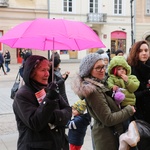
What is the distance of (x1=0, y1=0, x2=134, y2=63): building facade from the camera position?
28953 mm

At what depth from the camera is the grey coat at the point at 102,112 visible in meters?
2.76

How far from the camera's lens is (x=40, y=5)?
30.2 metres

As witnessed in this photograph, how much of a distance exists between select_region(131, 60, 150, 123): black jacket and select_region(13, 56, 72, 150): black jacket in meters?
1.08

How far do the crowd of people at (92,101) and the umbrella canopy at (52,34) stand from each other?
0.67 feet

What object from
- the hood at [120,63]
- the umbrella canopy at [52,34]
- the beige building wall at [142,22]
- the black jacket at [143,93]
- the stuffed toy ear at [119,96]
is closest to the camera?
the umbrella canopy at [52,34]

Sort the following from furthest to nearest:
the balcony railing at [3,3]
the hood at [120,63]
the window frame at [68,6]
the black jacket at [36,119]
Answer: the window frame at [68,6] < the balcony railing at [3,3] < the hood at [120,63] < the black jacket at [36,119]

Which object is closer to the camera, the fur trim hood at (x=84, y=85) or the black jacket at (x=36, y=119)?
the black jacket at (x=36, y=119)

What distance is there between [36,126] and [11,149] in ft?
9.43

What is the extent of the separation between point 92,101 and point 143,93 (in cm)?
82

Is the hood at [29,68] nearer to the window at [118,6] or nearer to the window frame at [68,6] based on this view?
the window frame at [68,6]

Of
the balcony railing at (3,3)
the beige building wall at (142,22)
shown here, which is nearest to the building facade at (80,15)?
the balcony railing at (3,3)

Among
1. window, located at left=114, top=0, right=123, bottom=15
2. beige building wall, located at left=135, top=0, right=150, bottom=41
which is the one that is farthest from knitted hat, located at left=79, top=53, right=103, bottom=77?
beige building wall, located at left=135, top=0, right=150, bottom=41

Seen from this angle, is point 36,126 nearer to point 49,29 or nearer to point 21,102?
point 21,102

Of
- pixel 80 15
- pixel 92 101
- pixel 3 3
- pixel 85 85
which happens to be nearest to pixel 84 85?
pixel 85 85
